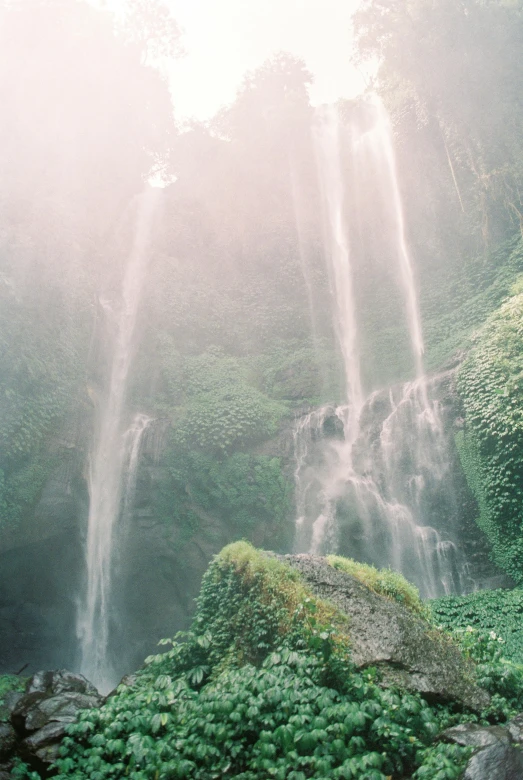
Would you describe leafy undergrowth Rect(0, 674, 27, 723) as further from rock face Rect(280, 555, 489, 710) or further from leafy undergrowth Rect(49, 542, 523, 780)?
rock face Rect(280, 555, 489, 710)

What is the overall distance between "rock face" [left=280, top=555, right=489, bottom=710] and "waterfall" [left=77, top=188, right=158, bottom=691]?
9.06 m

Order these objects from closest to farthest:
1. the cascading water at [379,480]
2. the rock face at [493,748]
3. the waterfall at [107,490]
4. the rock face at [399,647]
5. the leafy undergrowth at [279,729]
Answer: the rock face at [493,748] → the leafy undergrowth at [279,729] → the rock face at [399,647] → the cascading water at [379,480] → the waterfall at [107,490]

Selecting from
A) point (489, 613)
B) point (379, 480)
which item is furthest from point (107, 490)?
point (489, 613)

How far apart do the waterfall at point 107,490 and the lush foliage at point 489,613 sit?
9.02 metres

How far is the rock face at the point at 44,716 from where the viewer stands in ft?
16.0

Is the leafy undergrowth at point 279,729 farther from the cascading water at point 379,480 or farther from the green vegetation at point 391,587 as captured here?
the cascading water at point 379,480

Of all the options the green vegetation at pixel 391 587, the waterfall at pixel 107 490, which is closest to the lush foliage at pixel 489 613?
the green vegetation at pixel 391 587

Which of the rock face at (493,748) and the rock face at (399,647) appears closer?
the rock face at (493,748)

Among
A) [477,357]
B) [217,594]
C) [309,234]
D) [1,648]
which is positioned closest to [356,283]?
[309,234]

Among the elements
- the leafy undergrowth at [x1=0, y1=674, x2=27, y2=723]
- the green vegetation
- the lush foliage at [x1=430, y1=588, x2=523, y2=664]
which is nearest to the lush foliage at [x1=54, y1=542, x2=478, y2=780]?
the green vegetation

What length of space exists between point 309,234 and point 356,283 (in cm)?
342

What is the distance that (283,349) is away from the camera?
66.1 ft

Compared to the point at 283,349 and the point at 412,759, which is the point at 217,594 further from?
the point at 283,349

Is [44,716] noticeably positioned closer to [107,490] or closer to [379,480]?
[107,490]
